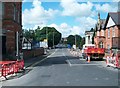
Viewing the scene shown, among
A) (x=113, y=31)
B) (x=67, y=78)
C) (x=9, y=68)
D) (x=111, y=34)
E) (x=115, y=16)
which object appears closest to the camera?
(x=67, y=78)

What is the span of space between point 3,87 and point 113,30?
43.8m

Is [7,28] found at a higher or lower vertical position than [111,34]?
higher

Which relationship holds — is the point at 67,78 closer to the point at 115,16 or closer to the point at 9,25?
the point at 9,25

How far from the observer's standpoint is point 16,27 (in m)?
42.7

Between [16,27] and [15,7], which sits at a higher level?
[15,7]

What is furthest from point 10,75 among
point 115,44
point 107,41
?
point 107,41

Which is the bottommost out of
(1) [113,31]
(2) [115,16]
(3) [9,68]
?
(3) [9,68]

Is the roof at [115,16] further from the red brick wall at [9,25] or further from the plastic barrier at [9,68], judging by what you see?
the plastic barrier at [9,68]

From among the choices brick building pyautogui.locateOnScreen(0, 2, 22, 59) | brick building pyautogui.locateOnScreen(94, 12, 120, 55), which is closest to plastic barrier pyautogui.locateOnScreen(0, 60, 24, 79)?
brick building pyautogui.locateOnScreen(0, 2, 22, 59)

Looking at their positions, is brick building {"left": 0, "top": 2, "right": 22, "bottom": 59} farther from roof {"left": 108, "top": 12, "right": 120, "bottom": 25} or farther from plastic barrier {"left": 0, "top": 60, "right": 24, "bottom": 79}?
roof {"left": 108, "top": 12, "right": 120, "bottom": 25}

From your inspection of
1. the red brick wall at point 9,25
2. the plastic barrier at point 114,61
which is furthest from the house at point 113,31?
the plastic barrier at point 114,61

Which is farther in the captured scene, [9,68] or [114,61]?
[114,61]

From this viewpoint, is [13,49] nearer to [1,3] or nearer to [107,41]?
[1,3]

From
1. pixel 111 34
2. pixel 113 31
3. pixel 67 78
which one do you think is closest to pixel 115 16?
pixel 113 31
